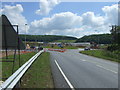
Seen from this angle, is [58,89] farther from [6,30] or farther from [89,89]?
[6,30]

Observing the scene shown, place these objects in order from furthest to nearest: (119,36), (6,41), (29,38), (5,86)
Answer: (29,38) < (119,36) < (6,41) < (5,86)

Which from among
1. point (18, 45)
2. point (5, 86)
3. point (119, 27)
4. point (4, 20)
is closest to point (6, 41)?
point (18, 45)

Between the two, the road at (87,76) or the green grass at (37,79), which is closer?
the green grass at (37,79)

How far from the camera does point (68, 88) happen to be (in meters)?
8.31

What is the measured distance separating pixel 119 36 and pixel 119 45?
12.4 feet

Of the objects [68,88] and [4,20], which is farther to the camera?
[68,88]

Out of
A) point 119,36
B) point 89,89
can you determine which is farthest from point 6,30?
point 119,36

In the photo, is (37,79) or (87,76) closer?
(37,79)

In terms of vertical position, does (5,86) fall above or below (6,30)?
below

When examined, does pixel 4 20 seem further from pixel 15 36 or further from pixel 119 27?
pixel 119 27

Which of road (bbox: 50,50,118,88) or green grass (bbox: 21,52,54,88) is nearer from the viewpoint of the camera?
green grass (bbox: 21,52,54,88)

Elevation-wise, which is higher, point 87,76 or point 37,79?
point 37,79

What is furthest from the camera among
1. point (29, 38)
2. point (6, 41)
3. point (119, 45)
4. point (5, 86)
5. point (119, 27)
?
point (29, 38)

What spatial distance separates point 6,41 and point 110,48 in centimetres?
4216
